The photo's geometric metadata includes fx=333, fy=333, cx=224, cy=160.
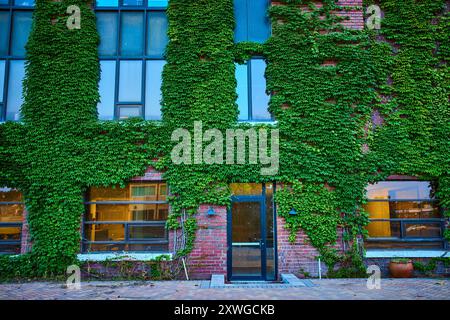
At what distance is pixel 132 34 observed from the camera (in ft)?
32.2

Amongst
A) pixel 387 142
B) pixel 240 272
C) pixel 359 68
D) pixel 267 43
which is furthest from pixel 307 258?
pixel 267 43

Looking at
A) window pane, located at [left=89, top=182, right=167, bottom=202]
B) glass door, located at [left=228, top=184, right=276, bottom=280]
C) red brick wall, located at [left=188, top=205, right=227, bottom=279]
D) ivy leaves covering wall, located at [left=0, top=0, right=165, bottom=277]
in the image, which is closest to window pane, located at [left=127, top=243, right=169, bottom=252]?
red brick wall, located at [left=188, top=205, right=227, bottom=279]

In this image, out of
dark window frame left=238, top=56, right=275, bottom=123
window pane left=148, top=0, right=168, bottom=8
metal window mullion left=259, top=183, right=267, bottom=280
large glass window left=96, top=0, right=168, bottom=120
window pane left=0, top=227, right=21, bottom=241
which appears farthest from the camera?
window pane left=148, top=0, right=168, bottom=8

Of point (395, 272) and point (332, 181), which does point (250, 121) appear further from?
point (395, 272)

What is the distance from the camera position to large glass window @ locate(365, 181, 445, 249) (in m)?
9.01

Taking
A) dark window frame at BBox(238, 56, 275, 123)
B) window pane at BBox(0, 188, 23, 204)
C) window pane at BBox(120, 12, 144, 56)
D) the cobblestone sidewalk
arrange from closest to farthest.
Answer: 1. the cobblestone sidewalk
2. window pane at BBox(0, 188, 23, 204)
3. dark window frame at BBox(238, 56, 275, 123)
4. window pane at BBox(120, 12, 144, 56)

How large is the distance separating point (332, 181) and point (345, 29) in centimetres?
434

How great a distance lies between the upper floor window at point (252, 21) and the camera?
9.78m

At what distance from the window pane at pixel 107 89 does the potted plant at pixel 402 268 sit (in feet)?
27.8

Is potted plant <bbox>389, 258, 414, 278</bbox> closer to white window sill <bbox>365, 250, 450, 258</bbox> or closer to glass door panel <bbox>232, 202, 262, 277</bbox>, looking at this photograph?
white window sill <bbox>365, 250, 450, 258</bbox>

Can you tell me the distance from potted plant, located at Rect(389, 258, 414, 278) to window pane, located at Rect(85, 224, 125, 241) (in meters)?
7.06

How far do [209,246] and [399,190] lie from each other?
5438mm

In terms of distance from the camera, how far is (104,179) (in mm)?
8797

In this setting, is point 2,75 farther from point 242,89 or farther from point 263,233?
point 263,233
